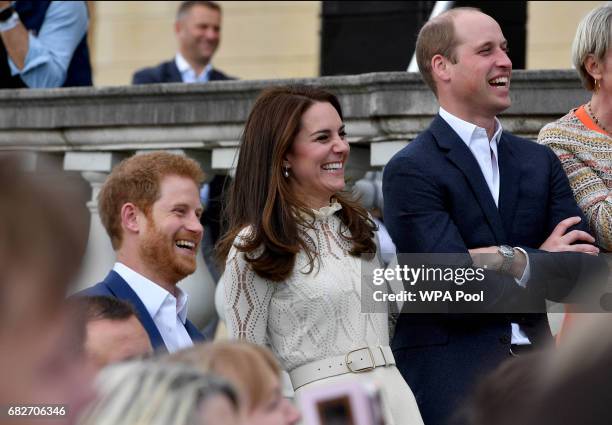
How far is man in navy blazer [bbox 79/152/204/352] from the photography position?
4574 millimetres

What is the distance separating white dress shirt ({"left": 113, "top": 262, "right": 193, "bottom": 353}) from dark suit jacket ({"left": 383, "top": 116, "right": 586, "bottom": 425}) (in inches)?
25.3

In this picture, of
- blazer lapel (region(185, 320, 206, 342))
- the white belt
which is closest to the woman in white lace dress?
the white belt

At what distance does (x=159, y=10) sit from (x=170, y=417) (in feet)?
35.9

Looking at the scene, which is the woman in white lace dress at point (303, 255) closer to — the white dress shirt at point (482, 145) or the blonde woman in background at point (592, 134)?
the white dress shirt at point (482, 145)

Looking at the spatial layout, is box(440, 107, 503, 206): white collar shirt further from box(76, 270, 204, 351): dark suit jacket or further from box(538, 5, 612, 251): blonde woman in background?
box(76, 270, 204, 351): dark suit jacket

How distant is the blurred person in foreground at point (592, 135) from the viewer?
4773mm

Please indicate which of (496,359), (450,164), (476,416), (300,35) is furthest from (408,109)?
(300,35)

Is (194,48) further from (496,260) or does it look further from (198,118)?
(496,260)

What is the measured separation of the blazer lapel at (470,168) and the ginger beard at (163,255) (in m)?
0.84

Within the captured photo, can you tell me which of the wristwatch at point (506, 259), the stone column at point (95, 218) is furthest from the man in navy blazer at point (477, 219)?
the stone column at point (95, 218)

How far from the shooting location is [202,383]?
224cm

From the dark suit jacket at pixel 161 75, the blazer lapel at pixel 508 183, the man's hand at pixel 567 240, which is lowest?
the man's hand at pixel 567 240

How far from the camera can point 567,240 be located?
4496mm

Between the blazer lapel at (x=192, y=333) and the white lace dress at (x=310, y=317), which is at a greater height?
the white lace dress at (x=310, y=317)
